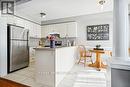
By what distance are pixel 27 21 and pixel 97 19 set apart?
144 inches

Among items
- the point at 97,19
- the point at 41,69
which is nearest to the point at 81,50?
the point at 97,19

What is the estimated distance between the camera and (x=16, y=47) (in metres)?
3.74

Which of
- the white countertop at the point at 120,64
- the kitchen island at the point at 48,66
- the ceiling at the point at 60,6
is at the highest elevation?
the ceiling at the point at 60,6

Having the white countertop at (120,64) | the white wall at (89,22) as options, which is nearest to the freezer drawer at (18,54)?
the white wall at (89,22)

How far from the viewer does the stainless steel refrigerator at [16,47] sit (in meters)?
3.52

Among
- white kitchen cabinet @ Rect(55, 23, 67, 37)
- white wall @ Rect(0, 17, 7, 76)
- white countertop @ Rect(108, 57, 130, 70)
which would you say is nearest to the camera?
white countertop @ Rect(108, 57, 130, 70)

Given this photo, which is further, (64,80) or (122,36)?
(64,80)

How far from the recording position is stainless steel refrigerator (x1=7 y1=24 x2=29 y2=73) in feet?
11.5

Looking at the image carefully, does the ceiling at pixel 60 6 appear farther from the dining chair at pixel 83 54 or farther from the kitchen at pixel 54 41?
the dining chair at pixel 83 54

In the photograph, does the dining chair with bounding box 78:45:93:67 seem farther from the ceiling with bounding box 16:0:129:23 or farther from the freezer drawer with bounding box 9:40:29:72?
the freezer drawer with bounding box 9:40:29:72

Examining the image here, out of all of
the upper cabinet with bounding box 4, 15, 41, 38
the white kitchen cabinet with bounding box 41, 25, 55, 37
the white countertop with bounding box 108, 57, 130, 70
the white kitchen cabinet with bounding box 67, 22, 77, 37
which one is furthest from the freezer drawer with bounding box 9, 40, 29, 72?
the white countertop with bounding box 108, 57, 130, 70

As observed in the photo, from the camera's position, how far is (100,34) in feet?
16.9

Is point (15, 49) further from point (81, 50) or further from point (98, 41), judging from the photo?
Answer: point (98, 41)

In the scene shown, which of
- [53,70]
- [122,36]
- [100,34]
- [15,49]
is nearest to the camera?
[122,36]
